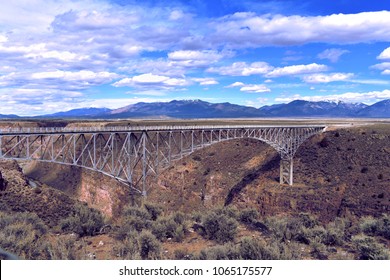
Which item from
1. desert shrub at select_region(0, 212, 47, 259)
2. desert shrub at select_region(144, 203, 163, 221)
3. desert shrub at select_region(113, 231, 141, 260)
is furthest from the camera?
desert shrub at select_region(144, 203, 163, 221)

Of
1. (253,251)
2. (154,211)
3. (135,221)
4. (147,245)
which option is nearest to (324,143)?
(154,211)

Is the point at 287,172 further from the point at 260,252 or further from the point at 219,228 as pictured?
the point at 260,252

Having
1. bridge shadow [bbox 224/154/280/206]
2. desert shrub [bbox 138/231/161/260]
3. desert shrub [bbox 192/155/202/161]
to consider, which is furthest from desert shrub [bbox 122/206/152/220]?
desert shrub [bbox 192/155/202/161]

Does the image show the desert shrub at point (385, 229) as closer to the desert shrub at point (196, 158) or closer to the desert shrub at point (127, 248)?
the desert shrub at point (127, 248)

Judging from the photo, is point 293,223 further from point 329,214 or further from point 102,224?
point 329,214

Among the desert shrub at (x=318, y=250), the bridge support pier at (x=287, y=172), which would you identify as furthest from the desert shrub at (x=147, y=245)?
the bridge support pier at (x=287, y=172)

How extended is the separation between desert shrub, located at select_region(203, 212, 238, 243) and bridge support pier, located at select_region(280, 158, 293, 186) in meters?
38.2

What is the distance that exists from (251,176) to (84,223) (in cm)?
4373

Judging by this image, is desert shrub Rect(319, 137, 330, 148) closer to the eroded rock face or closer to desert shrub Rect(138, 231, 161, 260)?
the eroded rock face

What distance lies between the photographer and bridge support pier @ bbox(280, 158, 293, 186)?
2274 inches

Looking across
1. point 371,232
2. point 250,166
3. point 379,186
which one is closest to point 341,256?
point 371,232

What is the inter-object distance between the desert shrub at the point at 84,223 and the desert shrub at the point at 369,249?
50.1 ft

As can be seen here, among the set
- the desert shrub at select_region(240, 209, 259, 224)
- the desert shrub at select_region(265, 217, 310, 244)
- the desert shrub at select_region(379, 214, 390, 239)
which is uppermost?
the desert shrub at select_region(265, 217, 310, 244)

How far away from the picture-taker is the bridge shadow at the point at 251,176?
197 feet
